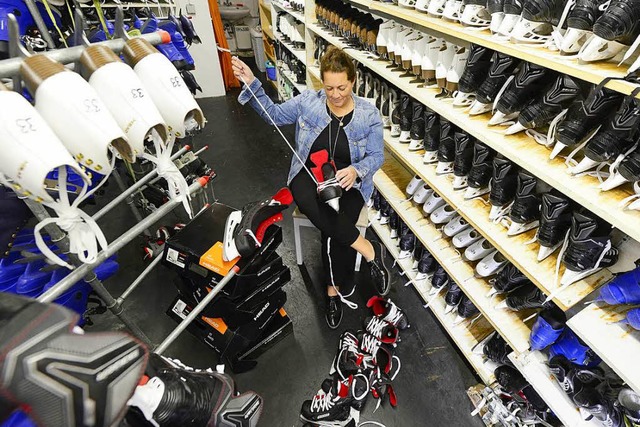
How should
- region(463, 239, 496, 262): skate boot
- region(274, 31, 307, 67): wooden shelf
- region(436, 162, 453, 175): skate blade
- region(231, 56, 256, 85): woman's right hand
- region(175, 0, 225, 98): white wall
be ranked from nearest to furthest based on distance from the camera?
region(231, 56, 256, 85): woman's right hand < region(463, 239, 496, 262): skate boot < region(436, 162, 453, 175): skate blade < region(274, 31, 307, 67): wooden shelf < region(175, 0, 225, 98): white wall

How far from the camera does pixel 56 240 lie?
86 centimetres

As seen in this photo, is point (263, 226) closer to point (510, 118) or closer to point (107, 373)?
point (107, 373)

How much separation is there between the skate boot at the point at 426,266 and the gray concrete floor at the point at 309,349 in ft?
0.61

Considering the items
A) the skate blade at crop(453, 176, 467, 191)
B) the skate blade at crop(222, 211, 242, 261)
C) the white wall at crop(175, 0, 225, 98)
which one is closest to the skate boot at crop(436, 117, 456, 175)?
the skate blade at crop(453, 176, 467, 191)

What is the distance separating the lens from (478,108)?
4.51 feet

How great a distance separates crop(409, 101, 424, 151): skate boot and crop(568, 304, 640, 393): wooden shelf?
1112mm

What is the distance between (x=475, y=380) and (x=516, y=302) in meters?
0.58

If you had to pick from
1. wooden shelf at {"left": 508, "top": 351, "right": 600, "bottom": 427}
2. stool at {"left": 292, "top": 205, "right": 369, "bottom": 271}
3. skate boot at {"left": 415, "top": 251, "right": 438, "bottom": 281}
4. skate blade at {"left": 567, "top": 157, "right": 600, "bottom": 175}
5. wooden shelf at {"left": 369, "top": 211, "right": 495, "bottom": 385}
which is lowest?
wooden shelf at {"left": 369, "top": 211, "right": 495, "bottom": 385}

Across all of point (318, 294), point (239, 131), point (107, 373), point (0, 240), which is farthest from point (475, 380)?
point (239, 131)

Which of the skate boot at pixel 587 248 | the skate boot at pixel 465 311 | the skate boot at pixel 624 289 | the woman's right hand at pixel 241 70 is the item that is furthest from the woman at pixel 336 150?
the skate boot at pixel 624 289

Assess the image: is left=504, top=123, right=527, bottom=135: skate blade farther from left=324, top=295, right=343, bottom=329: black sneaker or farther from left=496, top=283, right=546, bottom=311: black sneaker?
left=324, top=295, right=343, bottom=329: black sneaker

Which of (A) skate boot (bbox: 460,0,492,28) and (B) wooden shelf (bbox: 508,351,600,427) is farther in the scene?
(A) skate boot (bbox: 460,0,492,28)

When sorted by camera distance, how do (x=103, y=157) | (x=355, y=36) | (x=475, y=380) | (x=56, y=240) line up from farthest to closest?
1. (x=355, y=36)
2. (x=475, y=380)
3. (x=56, y=240)
4. (x=103, y=157)

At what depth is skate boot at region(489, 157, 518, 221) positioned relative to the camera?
4.19ft
